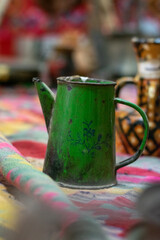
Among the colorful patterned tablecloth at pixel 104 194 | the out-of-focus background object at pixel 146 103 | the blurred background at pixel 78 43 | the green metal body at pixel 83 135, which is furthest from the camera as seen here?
the blurred background at pixel 78 43

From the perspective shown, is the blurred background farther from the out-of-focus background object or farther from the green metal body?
the green metal body

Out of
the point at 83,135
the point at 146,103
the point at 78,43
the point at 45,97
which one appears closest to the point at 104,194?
the point at 83,135

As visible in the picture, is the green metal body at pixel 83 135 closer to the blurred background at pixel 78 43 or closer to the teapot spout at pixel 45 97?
the teapot spout at pixel 45 97

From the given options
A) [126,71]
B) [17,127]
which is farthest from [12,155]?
[126,71]

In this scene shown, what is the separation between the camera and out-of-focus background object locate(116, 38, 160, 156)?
113 cm

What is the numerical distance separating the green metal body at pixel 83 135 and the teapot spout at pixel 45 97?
4 centimetres

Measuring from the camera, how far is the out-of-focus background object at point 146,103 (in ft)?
3.70

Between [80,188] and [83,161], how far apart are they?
0.05 metres

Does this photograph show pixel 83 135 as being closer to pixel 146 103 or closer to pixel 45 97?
pixel 45 97

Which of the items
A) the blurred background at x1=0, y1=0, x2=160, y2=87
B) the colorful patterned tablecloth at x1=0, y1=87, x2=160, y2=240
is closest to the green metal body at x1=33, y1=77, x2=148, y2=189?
the colorful patterned tablecloth at x1=0, y1=87, x2=160, y2=240

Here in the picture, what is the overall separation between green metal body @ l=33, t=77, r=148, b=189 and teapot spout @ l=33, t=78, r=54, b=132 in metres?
0.04

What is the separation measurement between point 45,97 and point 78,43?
3453 millimetres

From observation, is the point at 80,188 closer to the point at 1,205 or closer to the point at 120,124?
the point at 1,205

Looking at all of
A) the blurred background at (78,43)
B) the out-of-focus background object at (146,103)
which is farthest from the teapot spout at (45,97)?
the blurred background at (78,43)
